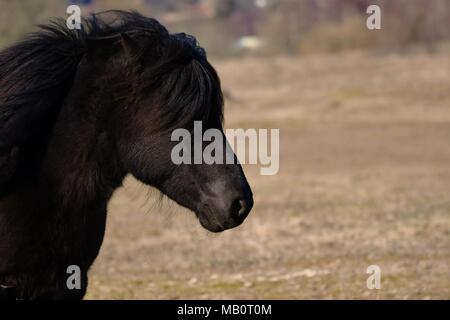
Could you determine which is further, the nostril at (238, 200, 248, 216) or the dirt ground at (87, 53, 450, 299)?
the dirt ground at (87, 53, 450, 299)

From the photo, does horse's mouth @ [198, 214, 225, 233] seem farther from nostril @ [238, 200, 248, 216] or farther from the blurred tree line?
the blurred tree line

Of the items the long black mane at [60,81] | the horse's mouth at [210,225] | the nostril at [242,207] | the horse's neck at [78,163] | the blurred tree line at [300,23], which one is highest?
the blurred tree line at [300,23]

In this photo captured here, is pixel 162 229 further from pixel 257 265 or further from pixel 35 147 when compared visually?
pixel 35 147

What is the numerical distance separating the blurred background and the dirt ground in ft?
0.10

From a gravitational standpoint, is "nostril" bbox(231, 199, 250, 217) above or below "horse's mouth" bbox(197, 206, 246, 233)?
above

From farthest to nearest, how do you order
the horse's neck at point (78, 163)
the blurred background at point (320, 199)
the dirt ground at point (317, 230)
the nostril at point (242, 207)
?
the blurred background at point (320, 199) → the dirt ground at point (317, 230) → the horse's neck at point (78, 163) → the nostril at point (242, 207)

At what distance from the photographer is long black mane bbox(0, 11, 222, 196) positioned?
535cm

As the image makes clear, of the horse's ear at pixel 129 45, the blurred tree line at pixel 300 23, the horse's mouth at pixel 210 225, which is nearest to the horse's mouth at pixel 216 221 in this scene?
the horse's mouth at pixel 210 225

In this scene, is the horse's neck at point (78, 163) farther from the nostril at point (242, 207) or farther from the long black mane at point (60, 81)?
the nostril at point (242, 207)

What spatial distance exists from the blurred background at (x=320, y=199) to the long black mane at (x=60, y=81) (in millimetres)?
732

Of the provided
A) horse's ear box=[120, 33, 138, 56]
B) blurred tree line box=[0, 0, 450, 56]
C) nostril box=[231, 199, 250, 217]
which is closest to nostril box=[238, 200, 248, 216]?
nostril box=[231, 199, 250, 217]

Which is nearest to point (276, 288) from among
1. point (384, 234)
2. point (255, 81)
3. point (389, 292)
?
point (389, 292)

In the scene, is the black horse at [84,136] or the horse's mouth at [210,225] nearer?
the horse's mouth at [210,225]

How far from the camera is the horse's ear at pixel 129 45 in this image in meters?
5.37
